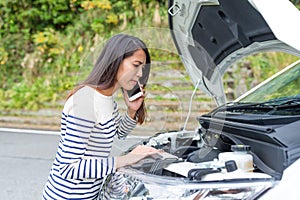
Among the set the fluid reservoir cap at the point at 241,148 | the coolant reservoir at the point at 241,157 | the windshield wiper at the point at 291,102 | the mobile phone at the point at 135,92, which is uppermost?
the mobile phone at the point at 135,92

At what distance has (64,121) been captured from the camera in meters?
2.29

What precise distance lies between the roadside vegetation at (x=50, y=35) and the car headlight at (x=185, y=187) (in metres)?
8.30

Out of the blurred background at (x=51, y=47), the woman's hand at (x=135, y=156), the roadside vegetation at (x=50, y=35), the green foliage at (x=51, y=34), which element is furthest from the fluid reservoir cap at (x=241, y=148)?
the green foliage at (x=51, y=34)

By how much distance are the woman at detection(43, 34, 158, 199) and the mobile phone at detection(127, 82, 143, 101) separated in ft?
0.20

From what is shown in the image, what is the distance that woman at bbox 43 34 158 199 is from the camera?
86.0 inches

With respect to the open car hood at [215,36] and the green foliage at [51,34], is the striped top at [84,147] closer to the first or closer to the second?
the open car hood at [215,36]

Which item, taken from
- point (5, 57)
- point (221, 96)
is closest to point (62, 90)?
point (5, 57)

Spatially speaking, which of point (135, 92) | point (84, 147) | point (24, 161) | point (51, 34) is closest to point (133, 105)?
point (135, 92)

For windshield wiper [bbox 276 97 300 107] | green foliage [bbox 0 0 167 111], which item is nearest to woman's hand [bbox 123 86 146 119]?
windshield wiper [bbox 276 97 300 107]

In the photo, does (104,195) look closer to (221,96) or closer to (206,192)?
(206,192)

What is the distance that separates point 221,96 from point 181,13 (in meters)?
0.64

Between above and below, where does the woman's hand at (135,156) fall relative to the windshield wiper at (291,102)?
below

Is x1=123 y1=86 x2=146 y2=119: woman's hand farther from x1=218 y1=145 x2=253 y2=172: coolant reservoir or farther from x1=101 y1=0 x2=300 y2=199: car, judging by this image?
x1=218 y1=145 x2=253 y2=172: coolant reservoir

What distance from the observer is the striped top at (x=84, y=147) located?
2.18m
